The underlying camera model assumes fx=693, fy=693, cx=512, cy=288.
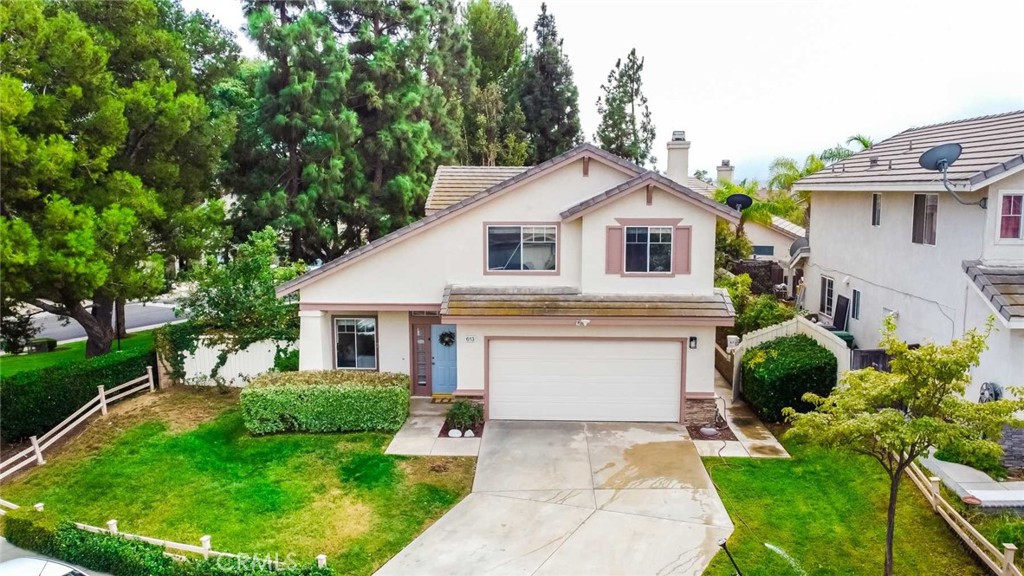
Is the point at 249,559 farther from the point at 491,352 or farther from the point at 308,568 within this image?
the point at 491,352

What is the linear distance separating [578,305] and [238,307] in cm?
937

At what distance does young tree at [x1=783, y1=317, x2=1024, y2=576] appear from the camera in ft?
28.1

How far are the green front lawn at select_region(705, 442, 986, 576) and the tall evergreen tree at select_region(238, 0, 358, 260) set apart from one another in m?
18.9

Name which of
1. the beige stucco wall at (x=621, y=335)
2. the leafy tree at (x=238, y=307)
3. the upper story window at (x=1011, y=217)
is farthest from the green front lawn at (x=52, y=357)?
the upper story window at (x=1011, y=217)

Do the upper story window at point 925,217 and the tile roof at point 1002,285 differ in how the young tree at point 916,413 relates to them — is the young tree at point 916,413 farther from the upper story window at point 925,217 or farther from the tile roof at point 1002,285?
the upper story window at point 925,217

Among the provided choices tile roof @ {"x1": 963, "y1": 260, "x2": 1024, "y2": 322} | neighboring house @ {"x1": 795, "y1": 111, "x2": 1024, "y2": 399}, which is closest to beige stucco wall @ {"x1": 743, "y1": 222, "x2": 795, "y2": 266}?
neighboring house @ {"x1": 795, "y1": 111, "x2": 1024, "y2": 399}

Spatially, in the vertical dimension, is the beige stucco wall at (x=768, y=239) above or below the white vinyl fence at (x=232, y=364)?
above

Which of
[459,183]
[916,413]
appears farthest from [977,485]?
[459,183]

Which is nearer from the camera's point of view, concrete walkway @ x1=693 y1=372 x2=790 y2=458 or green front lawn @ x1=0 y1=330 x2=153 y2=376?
concrete walkway @ x1=693 y1=372 x2=790 y2=458

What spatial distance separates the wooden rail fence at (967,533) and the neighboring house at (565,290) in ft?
15.7

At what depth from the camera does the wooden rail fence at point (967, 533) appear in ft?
29.7

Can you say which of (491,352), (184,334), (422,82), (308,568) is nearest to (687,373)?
(491,352)

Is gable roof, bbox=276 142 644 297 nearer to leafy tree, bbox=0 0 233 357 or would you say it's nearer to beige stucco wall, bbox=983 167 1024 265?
leafy tree, bbox=0 0 233 357

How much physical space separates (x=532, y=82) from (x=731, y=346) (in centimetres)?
2756
